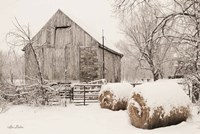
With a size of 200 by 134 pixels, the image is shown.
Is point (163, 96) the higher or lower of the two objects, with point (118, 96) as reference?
higher

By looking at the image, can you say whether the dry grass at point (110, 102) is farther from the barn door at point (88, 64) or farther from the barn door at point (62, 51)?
the barn door at point (62, 51)

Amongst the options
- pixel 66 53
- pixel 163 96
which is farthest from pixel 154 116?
pixel 66 53

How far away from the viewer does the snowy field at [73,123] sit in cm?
931

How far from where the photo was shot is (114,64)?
27078 millimetres

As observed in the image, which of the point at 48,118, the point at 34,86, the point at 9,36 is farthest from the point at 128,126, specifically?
the point at 9,36

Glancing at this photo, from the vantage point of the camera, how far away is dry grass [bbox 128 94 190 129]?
9.23 metres

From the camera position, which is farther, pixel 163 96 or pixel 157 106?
pixel 163 96

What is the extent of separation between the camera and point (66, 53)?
77.7 feet

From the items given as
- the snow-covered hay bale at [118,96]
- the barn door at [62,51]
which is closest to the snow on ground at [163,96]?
the snow-covered hay bale at [118,96]

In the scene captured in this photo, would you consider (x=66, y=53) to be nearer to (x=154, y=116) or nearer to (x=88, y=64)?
(x=88, y=64)

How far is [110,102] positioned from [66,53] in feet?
35.9

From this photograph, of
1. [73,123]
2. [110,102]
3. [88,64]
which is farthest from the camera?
[88,64]

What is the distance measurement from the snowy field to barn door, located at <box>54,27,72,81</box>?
8.91 metres

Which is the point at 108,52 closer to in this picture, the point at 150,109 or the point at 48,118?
the point at 48,118
